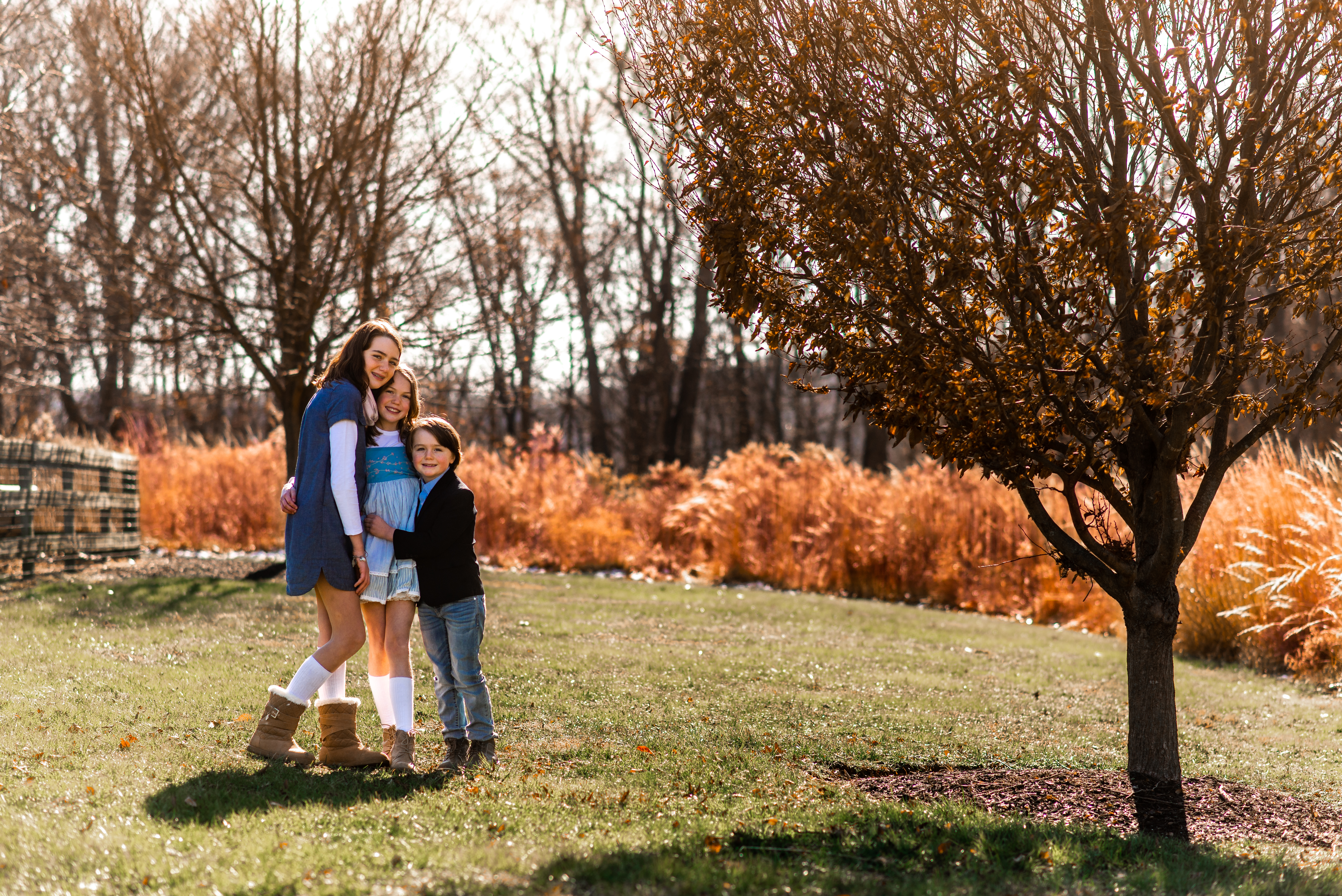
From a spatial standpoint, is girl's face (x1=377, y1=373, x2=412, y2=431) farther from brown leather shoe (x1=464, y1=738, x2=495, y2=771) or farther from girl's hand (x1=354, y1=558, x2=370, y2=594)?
brown leather shoe (x1=464, y1=738, x2=495, y2=771)

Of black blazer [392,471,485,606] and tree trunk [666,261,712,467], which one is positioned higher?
tree trunk [666,261,712,467]

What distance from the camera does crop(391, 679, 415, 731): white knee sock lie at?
4590 millimetres

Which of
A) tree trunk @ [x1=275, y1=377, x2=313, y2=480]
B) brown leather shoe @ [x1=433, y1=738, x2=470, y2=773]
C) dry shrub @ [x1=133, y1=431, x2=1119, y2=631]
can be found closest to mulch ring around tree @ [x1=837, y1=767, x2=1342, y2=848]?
brown leather shoe @ [x1=433, y1=738, x2=470, y2=773]

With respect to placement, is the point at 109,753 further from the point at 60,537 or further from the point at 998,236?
the point at 60,537

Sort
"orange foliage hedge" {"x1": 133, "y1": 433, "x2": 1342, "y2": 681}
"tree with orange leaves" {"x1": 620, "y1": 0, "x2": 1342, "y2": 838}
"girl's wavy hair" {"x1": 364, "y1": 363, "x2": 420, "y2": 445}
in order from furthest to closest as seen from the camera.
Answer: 1. "orange foliage hedge" {"x1": 133, "y1": 433, "x2": 1342, "y2": 681}
2. "girl's wavy hair" {"x1": 364, "y1": 363, "x2": 420, "y2": 445}
3. "tree with orange leaves" {"x1": 620, "y1": 0, "x2": 1342, "y2": 838}

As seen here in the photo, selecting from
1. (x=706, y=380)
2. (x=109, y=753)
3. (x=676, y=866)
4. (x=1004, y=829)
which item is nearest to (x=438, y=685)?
(x=109, y=753)

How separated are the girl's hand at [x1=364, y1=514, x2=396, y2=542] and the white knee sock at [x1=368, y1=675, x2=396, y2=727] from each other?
642 mm

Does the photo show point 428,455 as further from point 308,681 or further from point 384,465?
point 308,681

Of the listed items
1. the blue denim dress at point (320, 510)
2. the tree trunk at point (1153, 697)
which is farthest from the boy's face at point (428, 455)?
the tree trunk at point (1153, 697)

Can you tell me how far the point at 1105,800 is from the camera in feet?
15.3

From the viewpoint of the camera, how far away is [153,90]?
1034 centimetres

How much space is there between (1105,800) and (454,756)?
2.88 metres

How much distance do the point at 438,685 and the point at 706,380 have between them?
2882 cm

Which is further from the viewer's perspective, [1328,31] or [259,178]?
[259,178]
